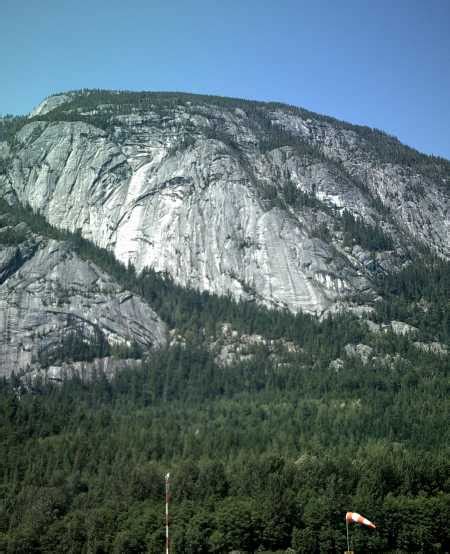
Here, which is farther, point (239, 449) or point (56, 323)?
point (56, 323)

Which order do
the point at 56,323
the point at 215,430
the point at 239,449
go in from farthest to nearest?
the point at 56,323 < the point at 215,430 < the point at 239,449

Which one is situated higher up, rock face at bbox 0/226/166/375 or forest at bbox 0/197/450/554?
rock face at bbox 0/226/166/375

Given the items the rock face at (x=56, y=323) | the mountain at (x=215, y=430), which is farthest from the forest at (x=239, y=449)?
the rock face at (x=56, y=323)

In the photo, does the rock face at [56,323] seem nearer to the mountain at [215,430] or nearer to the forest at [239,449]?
the mountain at [215,430]

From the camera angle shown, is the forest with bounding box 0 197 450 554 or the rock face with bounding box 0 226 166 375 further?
the rock face with bounding box 0 226 166 375

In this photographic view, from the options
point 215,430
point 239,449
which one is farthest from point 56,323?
point 239,449

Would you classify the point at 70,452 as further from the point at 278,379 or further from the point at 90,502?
the point at 278,379

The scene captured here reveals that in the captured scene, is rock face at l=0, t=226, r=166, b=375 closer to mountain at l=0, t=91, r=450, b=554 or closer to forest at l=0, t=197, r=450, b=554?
mountain at l=0, t=91, r=450, b=554

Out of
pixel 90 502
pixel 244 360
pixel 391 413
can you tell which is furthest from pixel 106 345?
pixel 90 502

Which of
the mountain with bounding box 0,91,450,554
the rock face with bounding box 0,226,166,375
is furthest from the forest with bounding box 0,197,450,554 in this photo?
the rock face with bounding box 0,226,166,375

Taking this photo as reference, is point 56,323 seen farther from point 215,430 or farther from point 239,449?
point 239,449

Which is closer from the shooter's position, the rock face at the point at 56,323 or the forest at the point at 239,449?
the forest at the point at 239,449
